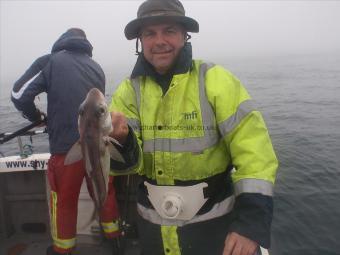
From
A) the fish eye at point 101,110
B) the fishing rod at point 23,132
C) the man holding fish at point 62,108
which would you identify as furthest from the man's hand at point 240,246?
the fishing rod at point 23,132

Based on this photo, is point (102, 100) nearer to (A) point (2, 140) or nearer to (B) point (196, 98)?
(B) point (196, 98)

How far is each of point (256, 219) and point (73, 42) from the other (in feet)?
10.1

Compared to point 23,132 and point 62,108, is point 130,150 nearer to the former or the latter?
point 62,108

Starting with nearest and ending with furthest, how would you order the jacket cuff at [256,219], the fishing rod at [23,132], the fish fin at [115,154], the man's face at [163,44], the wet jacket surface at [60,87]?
the jacket cuff at [256,219] < the fish fin at [115,154] < the man's face at [163,44] < the wet jacket surface at [60,87] < the fishing rod at [23,132]

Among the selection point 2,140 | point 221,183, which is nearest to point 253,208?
point 221,183

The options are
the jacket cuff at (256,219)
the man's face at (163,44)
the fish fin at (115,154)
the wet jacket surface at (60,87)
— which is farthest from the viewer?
the wet jacket surface at (60,87)

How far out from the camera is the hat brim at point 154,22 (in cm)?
273

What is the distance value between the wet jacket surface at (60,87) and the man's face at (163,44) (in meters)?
1.51

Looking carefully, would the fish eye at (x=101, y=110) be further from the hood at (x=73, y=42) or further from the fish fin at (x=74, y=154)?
the hood at (x=73, y=42)

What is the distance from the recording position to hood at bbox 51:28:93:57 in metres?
4.28

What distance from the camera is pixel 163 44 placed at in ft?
9.13

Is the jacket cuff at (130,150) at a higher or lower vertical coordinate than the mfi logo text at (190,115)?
lower

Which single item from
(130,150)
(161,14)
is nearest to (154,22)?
(161,14)

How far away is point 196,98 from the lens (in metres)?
2.67
